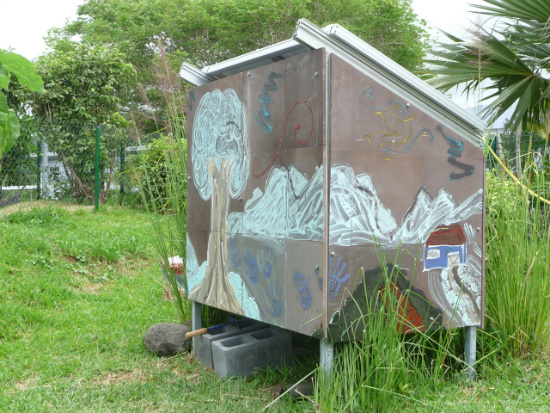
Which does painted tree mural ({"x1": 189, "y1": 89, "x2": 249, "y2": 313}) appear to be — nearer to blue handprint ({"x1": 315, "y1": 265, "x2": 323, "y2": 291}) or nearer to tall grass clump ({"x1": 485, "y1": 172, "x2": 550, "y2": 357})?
blue handprint ({"x1": 315, "y1": 265, "x2": 323, "y2": 291})

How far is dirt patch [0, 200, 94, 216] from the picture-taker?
8.57 metres

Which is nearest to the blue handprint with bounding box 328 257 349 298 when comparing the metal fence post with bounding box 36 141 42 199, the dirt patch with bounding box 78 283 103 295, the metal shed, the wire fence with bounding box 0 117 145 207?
the metal shed

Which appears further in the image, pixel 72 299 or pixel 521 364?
pixel 72 299

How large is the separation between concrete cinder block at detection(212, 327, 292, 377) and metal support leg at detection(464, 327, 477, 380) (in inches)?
48.3

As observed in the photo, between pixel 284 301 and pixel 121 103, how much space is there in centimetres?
955

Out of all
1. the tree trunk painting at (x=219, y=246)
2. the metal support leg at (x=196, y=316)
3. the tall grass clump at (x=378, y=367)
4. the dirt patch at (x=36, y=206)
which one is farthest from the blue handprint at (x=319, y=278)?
the dirt patch at (x=36, y=206)

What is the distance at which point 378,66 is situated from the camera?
3166mm

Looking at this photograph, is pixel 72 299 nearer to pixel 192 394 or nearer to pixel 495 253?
pixel 192 394

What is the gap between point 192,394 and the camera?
3650 millimetres

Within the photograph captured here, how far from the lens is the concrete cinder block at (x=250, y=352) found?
12.7 ft

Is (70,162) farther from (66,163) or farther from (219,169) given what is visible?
(219,169)

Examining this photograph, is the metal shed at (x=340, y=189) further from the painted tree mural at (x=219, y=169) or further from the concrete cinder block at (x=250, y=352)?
the concrete cinder block at (x=250, y=352)

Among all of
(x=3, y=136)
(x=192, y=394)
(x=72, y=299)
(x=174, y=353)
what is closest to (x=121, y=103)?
(x=72, y=299)

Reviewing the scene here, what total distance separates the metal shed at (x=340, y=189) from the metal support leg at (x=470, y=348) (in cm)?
1
